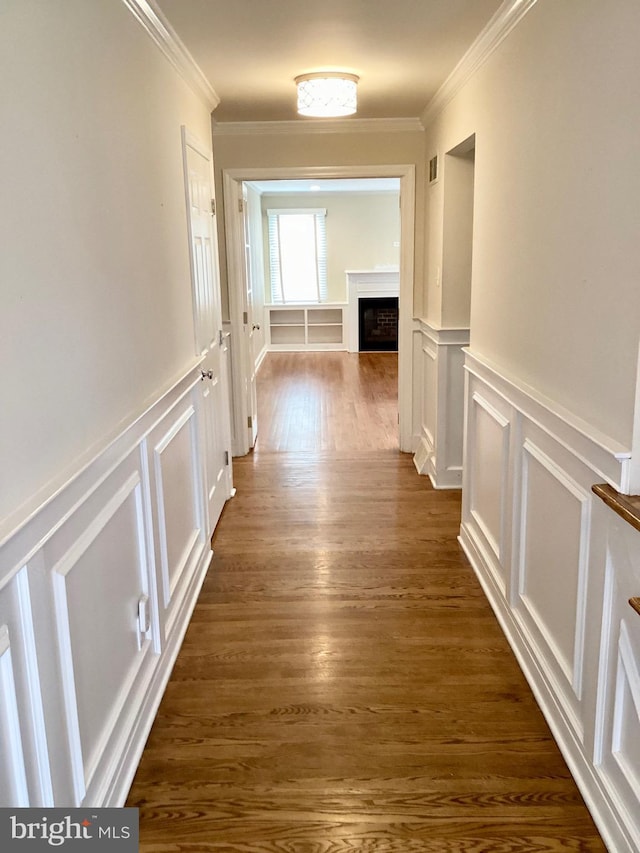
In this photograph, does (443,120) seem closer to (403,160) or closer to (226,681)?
(403,160)

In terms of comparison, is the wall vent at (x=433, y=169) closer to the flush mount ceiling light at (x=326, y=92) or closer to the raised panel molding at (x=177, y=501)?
the flush mount ceiling light at (x=326, y=92)

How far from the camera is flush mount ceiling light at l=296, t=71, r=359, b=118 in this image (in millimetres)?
3404

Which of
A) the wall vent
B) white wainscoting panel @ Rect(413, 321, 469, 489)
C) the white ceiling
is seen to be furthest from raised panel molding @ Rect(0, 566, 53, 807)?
the wall vent

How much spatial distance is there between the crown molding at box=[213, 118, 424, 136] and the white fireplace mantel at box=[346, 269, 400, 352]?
5589mm

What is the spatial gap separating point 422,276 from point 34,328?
3.82 meters

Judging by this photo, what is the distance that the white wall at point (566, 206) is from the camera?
5.39 ft

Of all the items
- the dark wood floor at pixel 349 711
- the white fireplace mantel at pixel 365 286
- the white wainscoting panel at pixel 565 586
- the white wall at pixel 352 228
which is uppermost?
the white wall at pixel 352 228

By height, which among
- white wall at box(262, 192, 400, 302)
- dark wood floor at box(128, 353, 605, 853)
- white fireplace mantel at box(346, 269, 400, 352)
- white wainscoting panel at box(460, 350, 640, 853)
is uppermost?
white wall at box(262, 192, 400, 302)

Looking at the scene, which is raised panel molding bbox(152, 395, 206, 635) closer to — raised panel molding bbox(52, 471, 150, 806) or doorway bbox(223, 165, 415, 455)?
raised panel molding bbox(52, 471, 150, 806)

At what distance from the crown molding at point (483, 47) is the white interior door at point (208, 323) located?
129 cm

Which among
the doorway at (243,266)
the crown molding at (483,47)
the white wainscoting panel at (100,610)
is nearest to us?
the white wainscoting panel at (100,610)

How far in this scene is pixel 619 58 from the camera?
5.40 feet

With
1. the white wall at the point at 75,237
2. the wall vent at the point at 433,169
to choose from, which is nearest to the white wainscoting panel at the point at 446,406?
the wall vent at the point at 433,169

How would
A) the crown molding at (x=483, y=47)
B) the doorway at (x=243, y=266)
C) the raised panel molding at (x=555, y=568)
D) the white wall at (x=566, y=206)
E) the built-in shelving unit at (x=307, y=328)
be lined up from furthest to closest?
the built-in shelving unit at (x=307, y=328)
the doorway at (x=243, y=266)
the crown molding at (x=483, y=47)
the raised panel molding at (x=555, y=568)
the white wall at (x=566, y=206)
